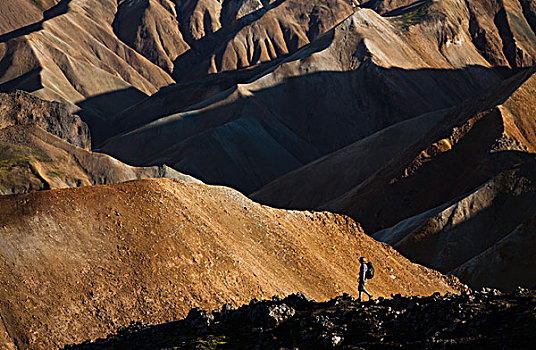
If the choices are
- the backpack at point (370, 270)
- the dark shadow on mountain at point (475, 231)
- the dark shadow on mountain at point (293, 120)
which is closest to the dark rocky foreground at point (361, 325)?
the backpack at point (370, 270)

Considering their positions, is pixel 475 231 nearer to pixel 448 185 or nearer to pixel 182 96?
pixel 448 185

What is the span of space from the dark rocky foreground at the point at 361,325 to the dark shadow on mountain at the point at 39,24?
501 feet

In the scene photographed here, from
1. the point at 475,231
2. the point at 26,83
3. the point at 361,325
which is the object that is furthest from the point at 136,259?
the point at 26,83

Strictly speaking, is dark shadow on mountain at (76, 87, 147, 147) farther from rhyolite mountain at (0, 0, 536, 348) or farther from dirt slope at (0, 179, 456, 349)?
dirt slope at (0, 179, 456, 349)

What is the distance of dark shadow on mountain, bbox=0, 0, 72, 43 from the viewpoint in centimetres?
16200

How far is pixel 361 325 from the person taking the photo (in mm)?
15484

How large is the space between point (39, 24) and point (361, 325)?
164 m

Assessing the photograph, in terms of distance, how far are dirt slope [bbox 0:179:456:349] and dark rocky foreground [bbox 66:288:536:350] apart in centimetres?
554

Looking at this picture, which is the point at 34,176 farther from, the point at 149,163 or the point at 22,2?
the point at 22,2

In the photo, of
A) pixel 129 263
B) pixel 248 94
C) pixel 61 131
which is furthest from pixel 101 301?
pixel 248 94

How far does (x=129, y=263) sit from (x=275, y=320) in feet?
35.5

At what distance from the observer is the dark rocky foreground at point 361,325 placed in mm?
13711

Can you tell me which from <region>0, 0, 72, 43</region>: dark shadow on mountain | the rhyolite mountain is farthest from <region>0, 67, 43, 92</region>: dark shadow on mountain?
<region>0, 0, 72, 43</region>: dark shadow on mountain

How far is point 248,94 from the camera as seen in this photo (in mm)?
109250
